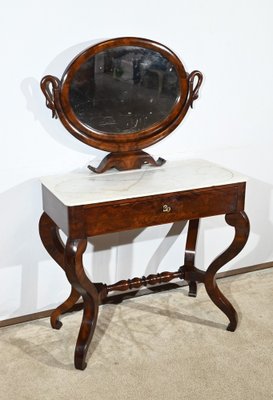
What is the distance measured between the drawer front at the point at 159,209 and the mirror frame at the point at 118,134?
346 millimetres

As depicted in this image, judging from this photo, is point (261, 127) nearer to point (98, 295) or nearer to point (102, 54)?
point (102, 54)

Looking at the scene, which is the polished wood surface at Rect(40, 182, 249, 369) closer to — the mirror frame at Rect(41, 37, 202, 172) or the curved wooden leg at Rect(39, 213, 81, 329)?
the curved wooden leg at Rect(39, 213, 81, 329)

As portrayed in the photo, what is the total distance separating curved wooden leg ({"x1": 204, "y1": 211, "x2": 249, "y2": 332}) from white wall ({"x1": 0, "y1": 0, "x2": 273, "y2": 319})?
36cm

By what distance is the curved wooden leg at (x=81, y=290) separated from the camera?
203cm

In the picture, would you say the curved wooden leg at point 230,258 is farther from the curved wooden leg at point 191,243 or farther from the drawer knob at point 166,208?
the drawer knob at point 166,208

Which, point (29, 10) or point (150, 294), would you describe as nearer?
point (29, 10)

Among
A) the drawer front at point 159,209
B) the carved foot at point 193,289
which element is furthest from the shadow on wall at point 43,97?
the carved foot at point 193,289

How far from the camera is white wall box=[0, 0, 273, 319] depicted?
217 centimetres

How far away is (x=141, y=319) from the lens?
8.33 ft

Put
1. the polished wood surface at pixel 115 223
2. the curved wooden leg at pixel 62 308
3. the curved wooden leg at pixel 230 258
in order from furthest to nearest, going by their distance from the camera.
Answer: the curved wooden leg at pixel 62 308 < the curved wooden leg at pixel 230 258 < the polished wood surface at pixel 115 223

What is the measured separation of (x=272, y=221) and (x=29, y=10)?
1717mm

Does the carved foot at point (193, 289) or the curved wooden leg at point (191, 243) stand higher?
the curved wooden leg at point (191, 243)

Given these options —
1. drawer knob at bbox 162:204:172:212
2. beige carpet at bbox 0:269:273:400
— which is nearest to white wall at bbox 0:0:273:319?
beige carpet at bbox 0:269:273:400

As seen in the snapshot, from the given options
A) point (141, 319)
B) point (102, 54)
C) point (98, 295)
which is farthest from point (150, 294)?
point (102, 54)
